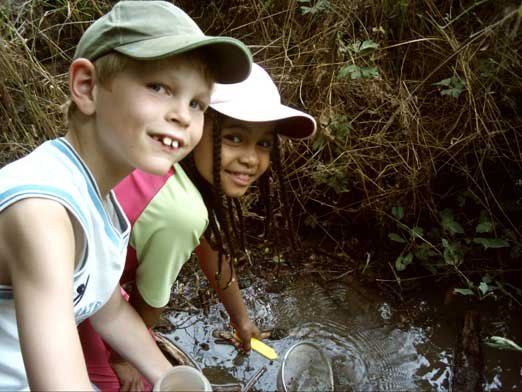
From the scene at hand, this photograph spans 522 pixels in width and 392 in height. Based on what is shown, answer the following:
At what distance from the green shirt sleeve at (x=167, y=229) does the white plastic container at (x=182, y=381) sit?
0.42 metres

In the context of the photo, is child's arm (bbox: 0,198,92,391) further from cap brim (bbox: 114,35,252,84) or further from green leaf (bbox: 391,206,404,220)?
green leaf (bbox: 391,206,404,220)

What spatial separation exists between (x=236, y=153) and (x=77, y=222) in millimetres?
683

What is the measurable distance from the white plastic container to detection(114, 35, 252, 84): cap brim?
0.65 meters

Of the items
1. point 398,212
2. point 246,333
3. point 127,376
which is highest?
point 398,212

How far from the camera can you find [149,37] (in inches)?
40.4

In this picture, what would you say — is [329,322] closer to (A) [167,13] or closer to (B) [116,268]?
(B) [116,268]

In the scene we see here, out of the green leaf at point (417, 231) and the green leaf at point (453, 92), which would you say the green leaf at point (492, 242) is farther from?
the green leaf at point (453, 92)

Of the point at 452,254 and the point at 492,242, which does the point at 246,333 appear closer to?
the point at 452,254

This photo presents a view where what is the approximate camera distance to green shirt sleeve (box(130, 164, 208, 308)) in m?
1.36

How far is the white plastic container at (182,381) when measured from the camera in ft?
3.36

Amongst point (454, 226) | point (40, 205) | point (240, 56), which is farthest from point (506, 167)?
point (40, 205)

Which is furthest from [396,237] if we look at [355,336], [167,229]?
[167,229]

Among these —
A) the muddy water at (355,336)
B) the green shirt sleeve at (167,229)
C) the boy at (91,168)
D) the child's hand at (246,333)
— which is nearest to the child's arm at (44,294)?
the boy at (91,168)

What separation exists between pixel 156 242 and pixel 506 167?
68.0 inches
